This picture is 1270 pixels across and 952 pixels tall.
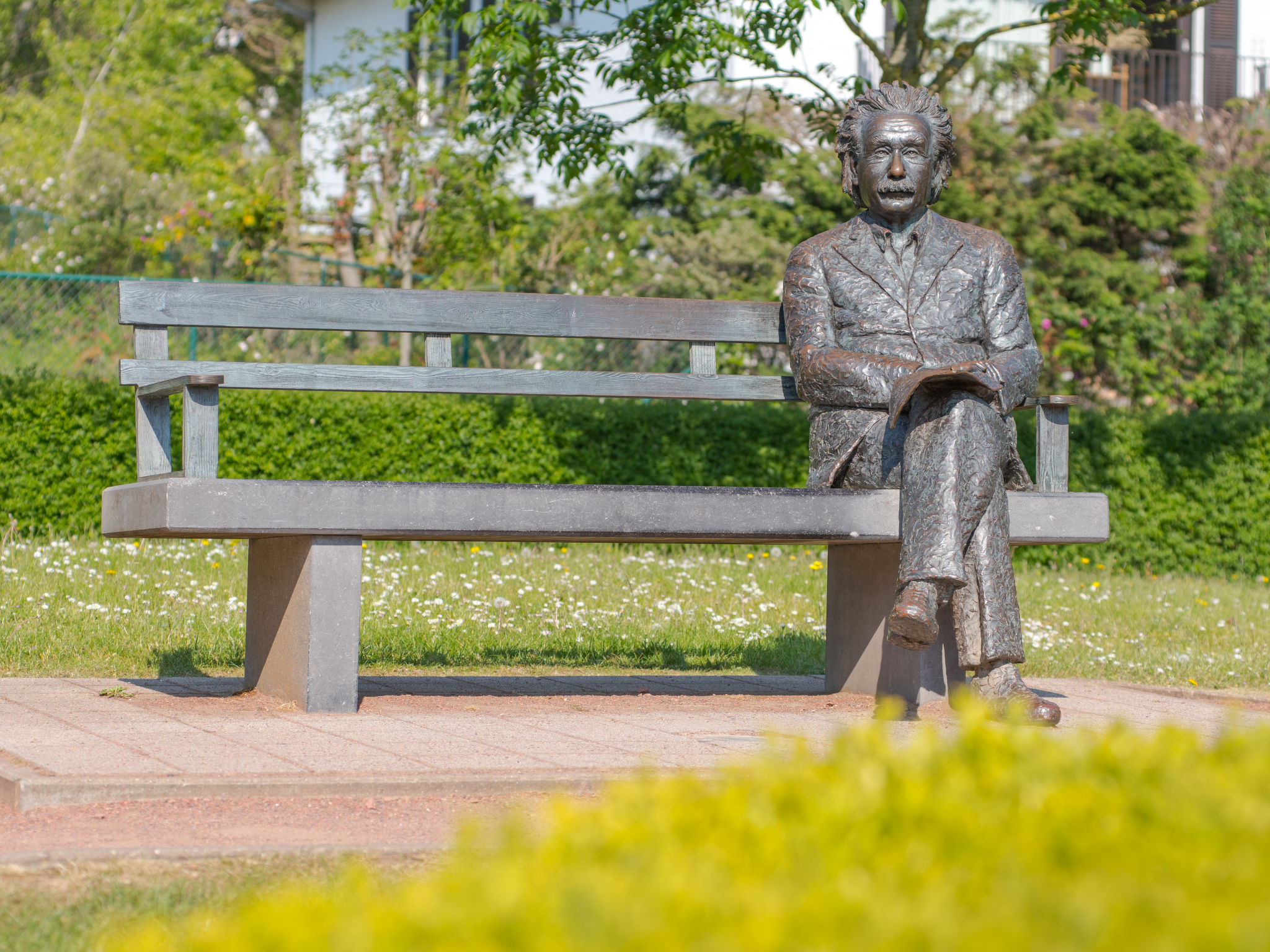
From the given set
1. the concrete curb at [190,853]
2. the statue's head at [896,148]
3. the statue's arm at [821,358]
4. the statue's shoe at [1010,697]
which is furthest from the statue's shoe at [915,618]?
the concrete curb at [190,853]

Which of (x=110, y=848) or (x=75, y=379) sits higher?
(x=75, y=379)

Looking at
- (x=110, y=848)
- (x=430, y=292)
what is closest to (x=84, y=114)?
(x=430, y=292)

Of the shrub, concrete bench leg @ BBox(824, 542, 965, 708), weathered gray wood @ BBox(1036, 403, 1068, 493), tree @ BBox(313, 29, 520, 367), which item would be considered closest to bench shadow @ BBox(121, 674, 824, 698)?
concrete bench leg @ BBox(824, 542, 965, 708)

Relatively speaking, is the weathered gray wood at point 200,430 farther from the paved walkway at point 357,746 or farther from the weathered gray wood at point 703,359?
the weathered gray wood at point 703,359

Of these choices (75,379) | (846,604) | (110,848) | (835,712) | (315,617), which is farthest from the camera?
(75,379)

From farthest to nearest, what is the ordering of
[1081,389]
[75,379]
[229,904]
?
1. [1081,389]
2. [75,379]
3. [229,904]

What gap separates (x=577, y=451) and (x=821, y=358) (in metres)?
5.54

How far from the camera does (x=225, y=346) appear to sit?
12.9 m

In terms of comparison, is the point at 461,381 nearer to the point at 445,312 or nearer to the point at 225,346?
the point at 445,312

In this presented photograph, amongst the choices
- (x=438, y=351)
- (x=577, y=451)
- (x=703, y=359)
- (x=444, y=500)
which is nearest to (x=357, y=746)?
(x=444, y=500)

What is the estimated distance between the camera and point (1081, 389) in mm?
14164

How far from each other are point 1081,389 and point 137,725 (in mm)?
11864

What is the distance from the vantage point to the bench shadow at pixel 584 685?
16.1 ft

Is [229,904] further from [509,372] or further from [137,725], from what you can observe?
[509,372]
